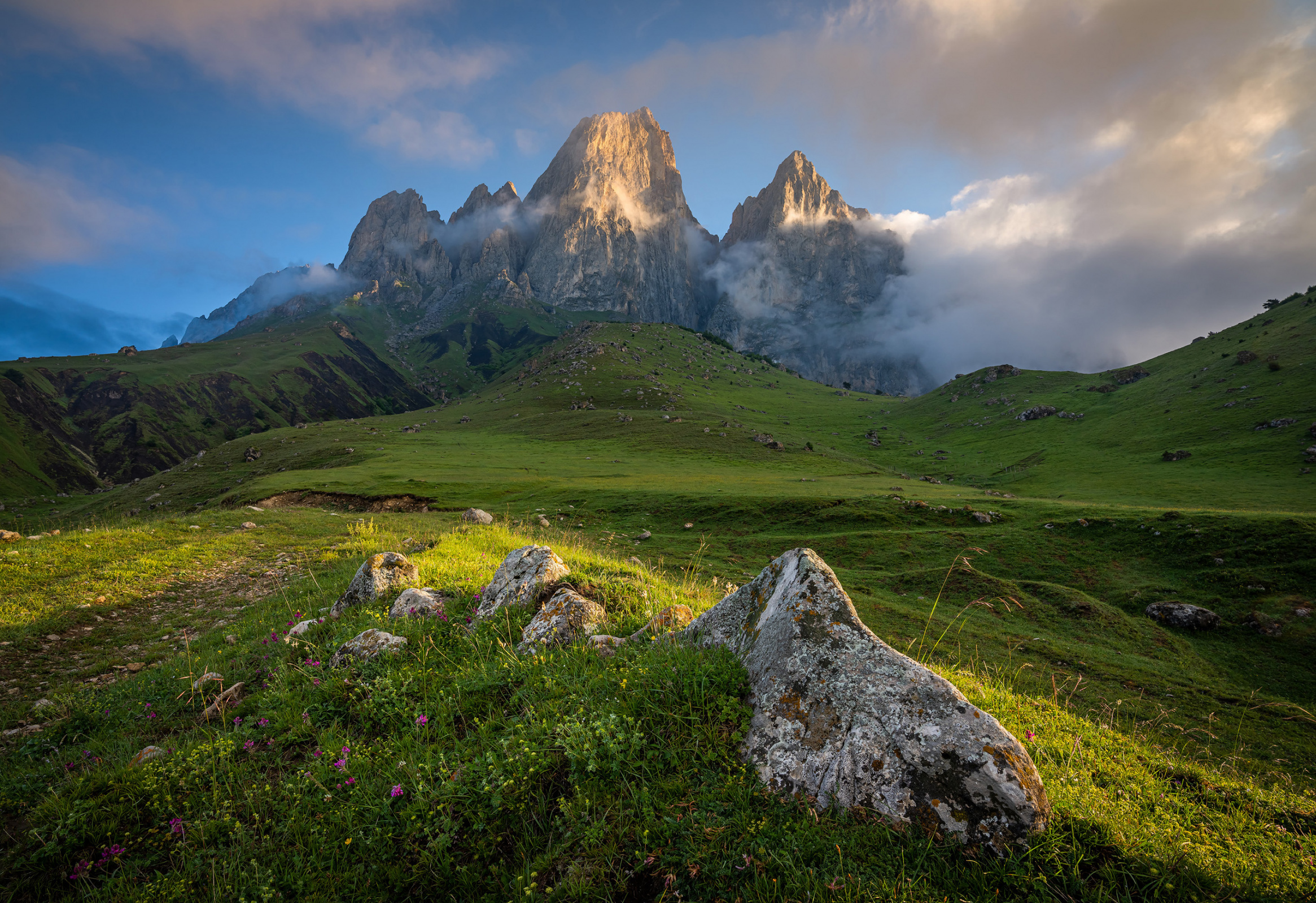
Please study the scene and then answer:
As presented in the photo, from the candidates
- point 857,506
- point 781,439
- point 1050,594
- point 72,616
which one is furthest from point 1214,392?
point 72,616

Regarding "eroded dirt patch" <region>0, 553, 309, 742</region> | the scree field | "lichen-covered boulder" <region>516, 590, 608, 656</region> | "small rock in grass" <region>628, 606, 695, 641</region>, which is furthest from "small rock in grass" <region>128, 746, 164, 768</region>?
"small rock in grass" <region>628, 606, 695, 641</region>

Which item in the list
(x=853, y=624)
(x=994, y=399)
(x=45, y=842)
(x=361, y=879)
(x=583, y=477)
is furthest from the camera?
(x=994, y=399)

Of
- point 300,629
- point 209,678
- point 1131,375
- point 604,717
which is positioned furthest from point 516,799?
point 1131,375

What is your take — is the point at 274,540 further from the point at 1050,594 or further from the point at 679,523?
the point at 1050,594

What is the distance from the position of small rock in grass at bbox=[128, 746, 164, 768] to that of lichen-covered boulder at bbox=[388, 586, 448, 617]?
3.23 meters

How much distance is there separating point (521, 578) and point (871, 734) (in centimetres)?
658

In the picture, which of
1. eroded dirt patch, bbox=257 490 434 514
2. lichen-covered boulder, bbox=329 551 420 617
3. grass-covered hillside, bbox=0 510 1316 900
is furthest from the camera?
eroded dirt patch, bbox=257 490 434 514

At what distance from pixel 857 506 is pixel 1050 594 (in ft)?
56.3

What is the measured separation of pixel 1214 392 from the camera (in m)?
78.0

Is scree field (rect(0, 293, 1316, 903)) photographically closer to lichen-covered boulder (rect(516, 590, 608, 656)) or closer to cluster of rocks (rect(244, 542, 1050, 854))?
cluster of rocks (rect(244, 542, 1050, 854))

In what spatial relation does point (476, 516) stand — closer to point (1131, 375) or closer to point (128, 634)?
point (128, 634)

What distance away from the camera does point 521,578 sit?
9250 mm

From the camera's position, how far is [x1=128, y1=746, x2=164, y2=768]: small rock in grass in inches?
222

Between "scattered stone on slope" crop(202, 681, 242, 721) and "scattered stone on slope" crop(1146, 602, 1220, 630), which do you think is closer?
"scattered stone on slope" crop(202, 681, 242, 721)
